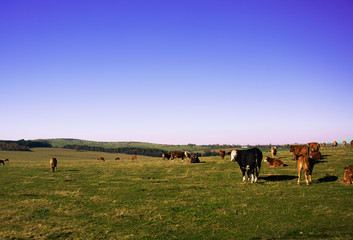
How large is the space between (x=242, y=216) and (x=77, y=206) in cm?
889

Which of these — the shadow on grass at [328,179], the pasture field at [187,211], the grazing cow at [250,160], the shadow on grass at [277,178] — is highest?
the grazing cow at [250,160]

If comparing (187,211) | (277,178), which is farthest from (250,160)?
(187,211)

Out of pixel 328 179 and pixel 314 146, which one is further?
pixel 314 146

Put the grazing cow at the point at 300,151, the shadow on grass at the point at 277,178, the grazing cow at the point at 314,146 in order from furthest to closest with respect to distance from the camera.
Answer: the grazing cow at the point at 314,146 < the grazing cow at the point at 300,151 < the shadow on grass at the point at 277,178

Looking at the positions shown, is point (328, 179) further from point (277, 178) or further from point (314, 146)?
point (314, 146)

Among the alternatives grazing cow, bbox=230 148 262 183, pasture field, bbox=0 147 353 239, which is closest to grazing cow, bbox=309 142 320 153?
pasture field, bbox=0 147 353 239

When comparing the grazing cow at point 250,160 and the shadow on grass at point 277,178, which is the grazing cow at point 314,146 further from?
the grazing cow at point 250,160

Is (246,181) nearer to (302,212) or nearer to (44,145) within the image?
(302,212)

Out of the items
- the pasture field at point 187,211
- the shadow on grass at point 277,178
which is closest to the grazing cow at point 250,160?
the pasture field at point 187,211

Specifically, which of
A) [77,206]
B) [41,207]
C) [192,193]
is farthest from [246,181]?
[41,207]

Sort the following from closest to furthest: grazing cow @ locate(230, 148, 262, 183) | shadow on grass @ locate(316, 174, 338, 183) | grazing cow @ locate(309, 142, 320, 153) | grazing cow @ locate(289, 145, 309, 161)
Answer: shadow on grass @ locate(316, 174, 338, 183)
grazing cow @ locate(230, 148, 262, 183)
grazing cow @ locate(289, 145, 309, 161)
grazing cow @ locate(309, 142, 320, 153)

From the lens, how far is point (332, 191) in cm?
1384

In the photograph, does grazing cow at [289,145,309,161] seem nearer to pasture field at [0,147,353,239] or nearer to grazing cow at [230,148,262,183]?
pasture field at [0,147,353,239]

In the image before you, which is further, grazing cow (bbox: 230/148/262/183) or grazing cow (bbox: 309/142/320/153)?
grazing cow (bbox: 309/142/320/153)
